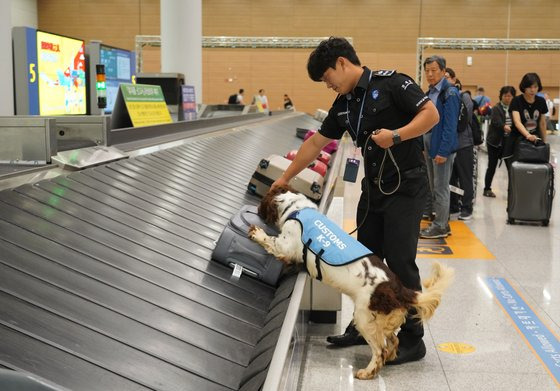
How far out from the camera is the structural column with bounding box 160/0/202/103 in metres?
11.7

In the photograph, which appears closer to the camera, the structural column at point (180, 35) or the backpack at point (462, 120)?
the backpack at point (462, 120)

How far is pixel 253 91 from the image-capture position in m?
25.3

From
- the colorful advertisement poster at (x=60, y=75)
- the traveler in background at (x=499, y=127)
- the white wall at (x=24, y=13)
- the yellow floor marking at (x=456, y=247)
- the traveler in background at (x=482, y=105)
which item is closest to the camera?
the yellow floor marking at (x=456, y=247)

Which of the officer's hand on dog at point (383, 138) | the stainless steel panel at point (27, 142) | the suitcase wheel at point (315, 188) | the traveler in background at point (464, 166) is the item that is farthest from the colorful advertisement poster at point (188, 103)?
the officer's hand on dog at point (383, 138)

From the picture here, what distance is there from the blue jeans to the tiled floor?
75cm

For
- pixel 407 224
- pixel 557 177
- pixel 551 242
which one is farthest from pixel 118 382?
pixel 557 177

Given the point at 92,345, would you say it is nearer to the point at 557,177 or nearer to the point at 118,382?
the point at 118,382

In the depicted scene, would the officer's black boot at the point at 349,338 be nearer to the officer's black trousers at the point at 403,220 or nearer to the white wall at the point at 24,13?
the officer's black trousers at the point at 403,220

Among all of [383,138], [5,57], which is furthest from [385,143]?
[5,57]

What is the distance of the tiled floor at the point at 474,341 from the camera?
3092 mm

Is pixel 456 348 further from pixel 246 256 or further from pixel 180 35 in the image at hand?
pixel 180 35

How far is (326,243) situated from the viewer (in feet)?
9.07

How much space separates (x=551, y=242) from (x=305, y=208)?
13.8ft

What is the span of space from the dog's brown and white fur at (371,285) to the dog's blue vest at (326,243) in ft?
0.09
